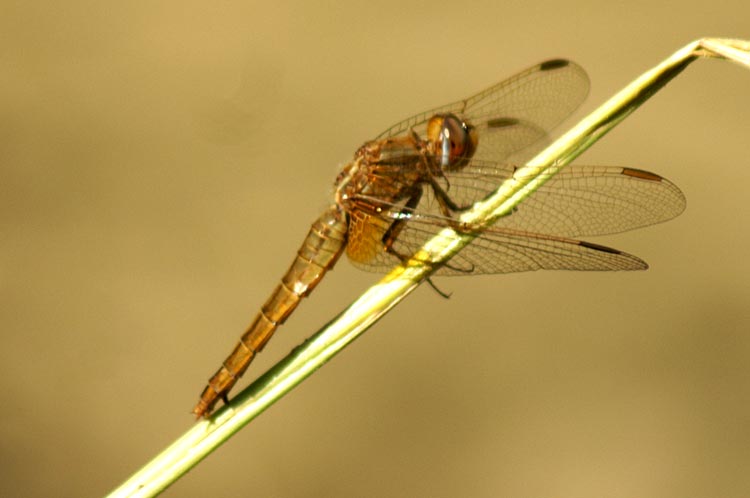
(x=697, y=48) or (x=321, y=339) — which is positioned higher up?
(x=697, y=48)

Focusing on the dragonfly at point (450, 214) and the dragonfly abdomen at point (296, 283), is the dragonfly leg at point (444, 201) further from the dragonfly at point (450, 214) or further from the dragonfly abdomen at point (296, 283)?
the dragonfly abdomen at point (296, 283)

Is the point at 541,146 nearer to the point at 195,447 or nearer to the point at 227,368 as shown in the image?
the point at 227,368

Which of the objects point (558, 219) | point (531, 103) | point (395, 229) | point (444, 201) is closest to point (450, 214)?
point (444, 201)

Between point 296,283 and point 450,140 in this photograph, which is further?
point 450,140

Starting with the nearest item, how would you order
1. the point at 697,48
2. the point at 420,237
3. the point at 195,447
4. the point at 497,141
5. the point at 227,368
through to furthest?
the point at 195,447
the point at 697,48
the point at 227,368
the point at 420,237
the point at 497,141

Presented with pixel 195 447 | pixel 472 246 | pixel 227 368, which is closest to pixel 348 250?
pixel 472 246

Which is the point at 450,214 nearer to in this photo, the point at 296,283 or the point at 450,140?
the point at 450,140
